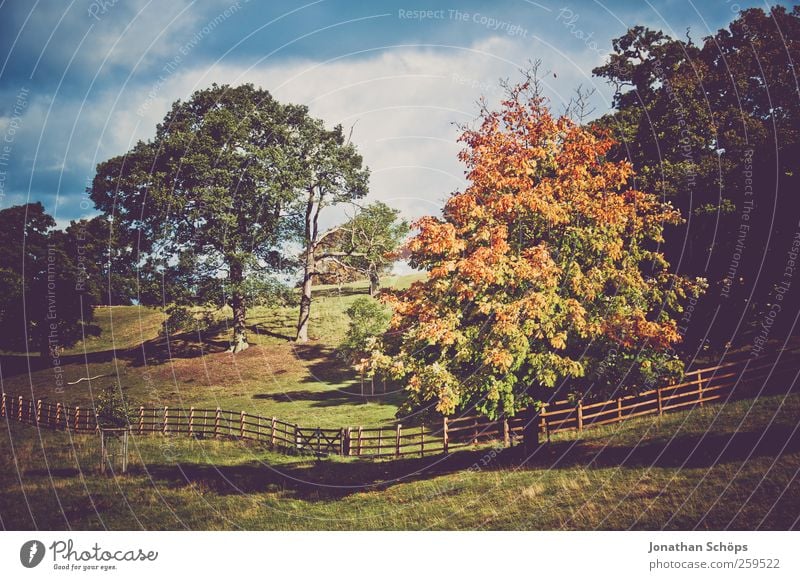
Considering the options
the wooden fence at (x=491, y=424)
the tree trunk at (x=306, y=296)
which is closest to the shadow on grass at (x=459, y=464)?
the wooden fence at (x=491, y=424)

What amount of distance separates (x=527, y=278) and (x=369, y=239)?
16293mm

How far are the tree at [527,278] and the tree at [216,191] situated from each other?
1583cm

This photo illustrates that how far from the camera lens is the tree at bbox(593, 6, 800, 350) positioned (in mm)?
12203

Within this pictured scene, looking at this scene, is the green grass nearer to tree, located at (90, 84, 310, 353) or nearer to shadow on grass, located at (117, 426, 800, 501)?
shadow on grass, located at (117, 426, 800, 501)

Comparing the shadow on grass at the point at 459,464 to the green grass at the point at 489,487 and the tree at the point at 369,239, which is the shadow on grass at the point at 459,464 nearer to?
the green grass at the point at 489,487

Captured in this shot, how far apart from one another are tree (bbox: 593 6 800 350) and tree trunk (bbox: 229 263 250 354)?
19802 mm

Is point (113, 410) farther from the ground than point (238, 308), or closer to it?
closer to it

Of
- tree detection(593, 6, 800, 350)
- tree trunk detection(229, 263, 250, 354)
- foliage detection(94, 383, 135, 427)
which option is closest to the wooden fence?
foliage detection(94, 383, 135, 427)

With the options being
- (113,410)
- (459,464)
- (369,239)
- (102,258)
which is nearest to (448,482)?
(459,464)

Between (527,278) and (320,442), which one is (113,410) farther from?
(527,278)

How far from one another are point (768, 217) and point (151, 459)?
23053 millimetres

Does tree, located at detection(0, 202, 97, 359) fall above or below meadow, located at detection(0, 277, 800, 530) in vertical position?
above

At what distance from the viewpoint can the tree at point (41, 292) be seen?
64.4 feet

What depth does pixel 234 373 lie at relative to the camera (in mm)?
29312
